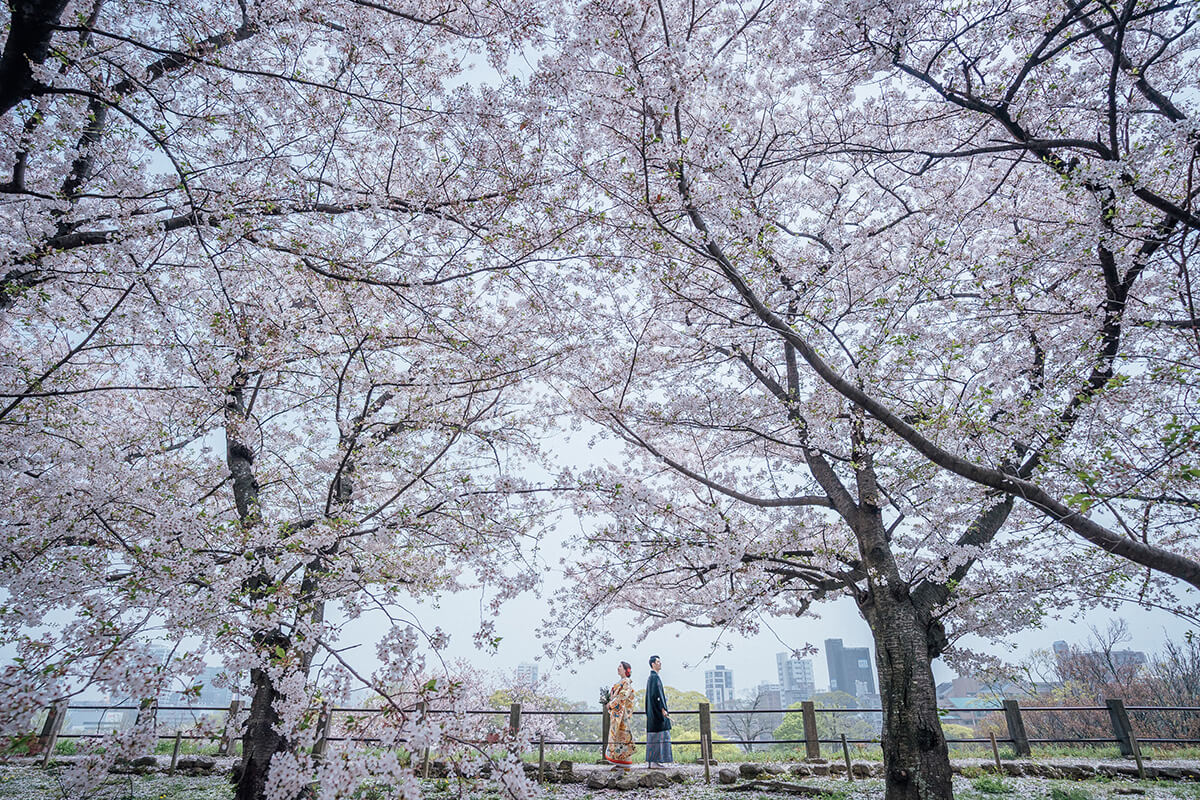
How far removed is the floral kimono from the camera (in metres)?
8.34

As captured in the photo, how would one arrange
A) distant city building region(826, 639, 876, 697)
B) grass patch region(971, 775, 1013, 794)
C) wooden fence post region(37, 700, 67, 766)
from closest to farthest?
1. grass patch region(971, 775, 1013, 794)
2. wooden fence post region(37, 700, 67, 766)
3. distant city building region(826, 639, 876, 697)

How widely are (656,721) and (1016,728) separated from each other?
6265 mm

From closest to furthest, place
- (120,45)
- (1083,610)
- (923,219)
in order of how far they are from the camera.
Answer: (120,45), (1083,610), (923,219)

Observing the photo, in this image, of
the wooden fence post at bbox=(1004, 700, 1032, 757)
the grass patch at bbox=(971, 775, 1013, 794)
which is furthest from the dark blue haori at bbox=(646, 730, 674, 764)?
the wooden fence post at bbox=(1004, 700, 1032, 757)

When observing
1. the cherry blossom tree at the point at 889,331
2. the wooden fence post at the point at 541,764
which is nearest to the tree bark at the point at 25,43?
the cherry blossom tree at the point at 889,331

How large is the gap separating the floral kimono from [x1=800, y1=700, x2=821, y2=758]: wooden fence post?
9.77 ft

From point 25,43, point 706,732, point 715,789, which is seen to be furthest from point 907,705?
point 25,43

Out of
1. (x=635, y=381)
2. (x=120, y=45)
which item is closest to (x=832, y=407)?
(x=635, y=381)

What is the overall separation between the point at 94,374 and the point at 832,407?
8.94 meters

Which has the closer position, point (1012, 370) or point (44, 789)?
point (1012, 370)

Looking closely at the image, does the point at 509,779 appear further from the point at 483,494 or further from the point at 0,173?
the point at 0,173

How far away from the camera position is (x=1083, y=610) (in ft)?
18.6

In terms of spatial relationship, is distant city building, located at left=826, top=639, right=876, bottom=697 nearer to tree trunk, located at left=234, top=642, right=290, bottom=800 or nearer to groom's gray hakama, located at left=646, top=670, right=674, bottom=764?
groom's gray hakama, located at left=646, top=670, right=674, bottom=764

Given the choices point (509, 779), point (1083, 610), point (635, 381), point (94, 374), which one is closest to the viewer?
point (509, 779)
